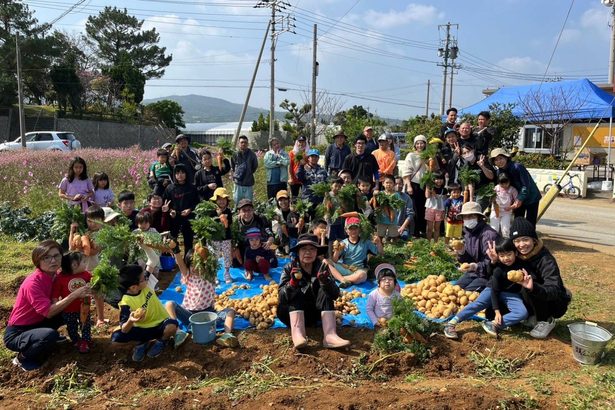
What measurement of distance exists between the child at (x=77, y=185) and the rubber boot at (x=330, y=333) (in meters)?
4.30

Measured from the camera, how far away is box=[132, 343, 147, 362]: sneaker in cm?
413

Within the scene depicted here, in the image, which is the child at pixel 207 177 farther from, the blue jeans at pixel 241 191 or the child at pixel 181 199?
the child at pixel 181 199

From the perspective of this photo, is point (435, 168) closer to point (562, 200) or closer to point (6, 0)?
point (562, 200)

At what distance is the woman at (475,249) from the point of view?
17.4 feet

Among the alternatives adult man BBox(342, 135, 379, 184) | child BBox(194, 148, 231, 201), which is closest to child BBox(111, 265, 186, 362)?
child BBox(194, 148, 231, 201)

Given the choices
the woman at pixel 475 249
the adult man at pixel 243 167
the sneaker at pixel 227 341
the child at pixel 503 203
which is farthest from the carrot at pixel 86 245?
the child at pixel 503 203

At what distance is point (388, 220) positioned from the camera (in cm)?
786

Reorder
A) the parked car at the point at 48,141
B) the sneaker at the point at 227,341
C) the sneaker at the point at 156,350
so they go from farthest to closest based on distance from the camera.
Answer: the parked car at the point at 48,141 < the sneaker at the point at 227,341 < the sneaker at the point at 156,350

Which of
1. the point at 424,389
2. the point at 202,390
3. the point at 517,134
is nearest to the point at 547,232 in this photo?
the point at 424,389

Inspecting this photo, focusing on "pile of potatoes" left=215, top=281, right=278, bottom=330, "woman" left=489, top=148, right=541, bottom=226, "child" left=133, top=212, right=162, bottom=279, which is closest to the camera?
"pile of potatoes" left=215, top=281, right=278, bottom=330

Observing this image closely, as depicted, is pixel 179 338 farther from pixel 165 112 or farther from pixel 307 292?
pixel 165 112

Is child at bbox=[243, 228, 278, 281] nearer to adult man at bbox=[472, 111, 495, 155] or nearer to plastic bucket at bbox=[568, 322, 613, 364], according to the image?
plastic bucket at bbox=[568, 322, 613, 364]

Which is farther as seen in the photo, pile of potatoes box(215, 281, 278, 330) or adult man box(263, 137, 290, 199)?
adult man box(263, 137, 290, 199)

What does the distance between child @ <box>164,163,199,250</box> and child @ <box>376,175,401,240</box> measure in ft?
9.88
